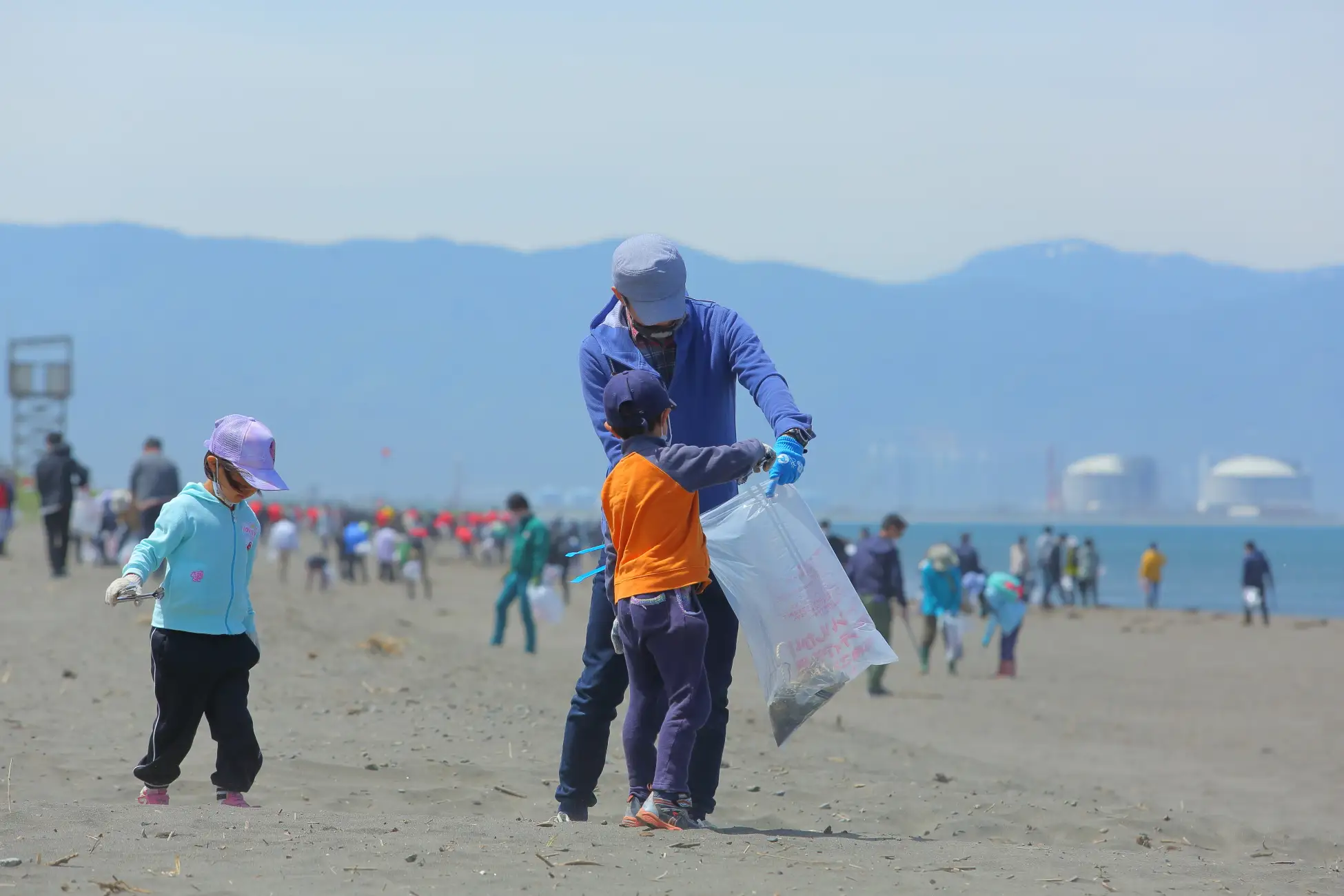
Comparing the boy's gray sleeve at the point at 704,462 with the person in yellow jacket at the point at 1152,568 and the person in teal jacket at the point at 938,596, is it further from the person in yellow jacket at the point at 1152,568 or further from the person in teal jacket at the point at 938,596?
the person in yellow jacket at the point at 1152,568

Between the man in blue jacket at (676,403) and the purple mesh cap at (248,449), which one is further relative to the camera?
the purple mesh cap at (248,449)

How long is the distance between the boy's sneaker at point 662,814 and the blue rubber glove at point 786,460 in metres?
1.12

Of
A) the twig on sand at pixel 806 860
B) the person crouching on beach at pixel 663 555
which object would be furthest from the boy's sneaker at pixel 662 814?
the twig on sand at pixel 806 860

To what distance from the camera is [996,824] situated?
6887 millimetres

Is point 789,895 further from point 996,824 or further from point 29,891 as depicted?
point 996,824

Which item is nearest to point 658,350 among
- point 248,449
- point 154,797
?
point 248,449

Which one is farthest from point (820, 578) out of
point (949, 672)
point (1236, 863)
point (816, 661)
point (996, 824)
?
point (949, 672)

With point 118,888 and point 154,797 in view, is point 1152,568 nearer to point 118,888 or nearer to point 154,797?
point 154,797

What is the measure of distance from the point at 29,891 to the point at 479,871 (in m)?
1.17

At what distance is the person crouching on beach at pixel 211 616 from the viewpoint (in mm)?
5383

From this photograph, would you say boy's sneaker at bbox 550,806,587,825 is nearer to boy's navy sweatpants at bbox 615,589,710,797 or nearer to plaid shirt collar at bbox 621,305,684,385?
boy's navy sweatpants at bbox 615,589,710,797

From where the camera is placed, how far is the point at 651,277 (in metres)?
4.97

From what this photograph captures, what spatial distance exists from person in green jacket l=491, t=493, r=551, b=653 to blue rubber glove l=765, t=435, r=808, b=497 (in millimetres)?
10492

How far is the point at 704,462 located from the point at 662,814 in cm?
117
